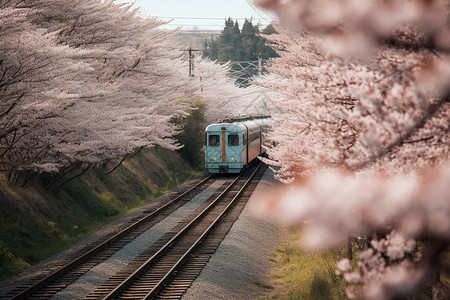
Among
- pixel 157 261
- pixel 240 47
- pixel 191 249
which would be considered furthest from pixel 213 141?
pixel 240 47

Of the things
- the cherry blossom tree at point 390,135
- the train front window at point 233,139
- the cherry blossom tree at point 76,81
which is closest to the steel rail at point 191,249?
the cherry blossom tree at point 76,81

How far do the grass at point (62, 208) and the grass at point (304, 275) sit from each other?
651cm

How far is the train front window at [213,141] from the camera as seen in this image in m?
32.2

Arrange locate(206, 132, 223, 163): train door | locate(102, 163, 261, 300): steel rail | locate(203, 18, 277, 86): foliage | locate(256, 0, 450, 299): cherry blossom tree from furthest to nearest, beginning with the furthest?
locate(203, 18, 277, 86): foliage
locate(206, 132, 223, 163): train door
locate(102, 163, 261, 300): steel rail
locate(256, 0, 450, 299): cherry blossom tree

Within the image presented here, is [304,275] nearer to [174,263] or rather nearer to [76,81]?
[174,263]

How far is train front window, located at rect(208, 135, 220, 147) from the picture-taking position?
106 feet

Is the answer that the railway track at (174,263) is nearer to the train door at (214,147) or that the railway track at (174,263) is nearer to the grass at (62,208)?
the grass at (62,208)

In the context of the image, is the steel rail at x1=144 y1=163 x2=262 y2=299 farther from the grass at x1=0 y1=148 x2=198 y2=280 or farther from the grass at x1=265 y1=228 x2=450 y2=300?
the grass at x1=0 y1=148 x2=198 y2=280

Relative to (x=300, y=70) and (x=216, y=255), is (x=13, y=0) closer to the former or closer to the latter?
(x=216, y=255)

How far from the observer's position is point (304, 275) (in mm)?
12922

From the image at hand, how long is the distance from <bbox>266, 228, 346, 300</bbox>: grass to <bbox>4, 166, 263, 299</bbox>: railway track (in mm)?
1903

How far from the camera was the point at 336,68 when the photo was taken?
5.23 metres

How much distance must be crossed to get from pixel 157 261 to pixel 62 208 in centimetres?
724

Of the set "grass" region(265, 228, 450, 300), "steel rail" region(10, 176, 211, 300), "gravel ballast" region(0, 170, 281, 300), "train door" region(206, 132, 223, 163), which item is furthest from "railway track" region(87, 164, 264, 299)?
"train door" region(206, 132, 223, 163)
